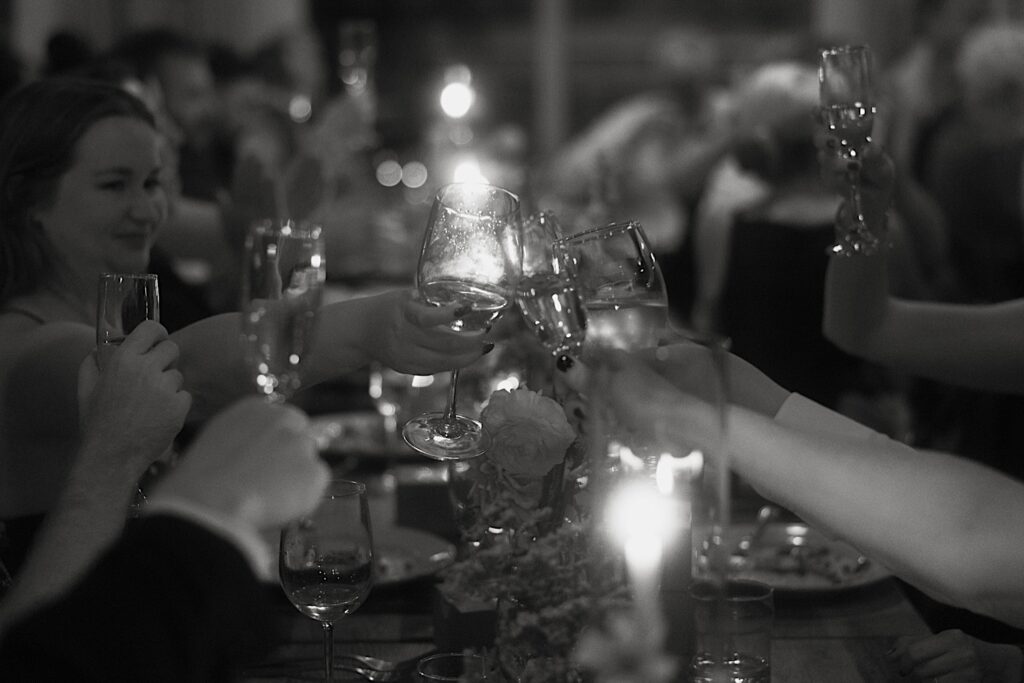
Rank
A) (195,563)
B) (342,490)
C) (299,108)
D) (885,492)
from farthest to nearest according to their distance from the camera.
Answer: (299,108), (342,490), (885,492), (195,563)

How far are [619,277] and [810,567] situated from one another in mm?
695

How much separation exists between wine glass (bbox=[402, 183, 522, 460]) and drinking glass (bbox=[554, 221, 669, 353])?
0.06 metres

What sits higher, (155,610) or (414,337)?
(414,337)

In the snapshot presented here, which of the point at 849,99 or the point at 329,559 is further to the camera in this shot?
the point at 849,99

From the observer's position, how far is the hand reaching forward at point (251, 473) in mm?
934

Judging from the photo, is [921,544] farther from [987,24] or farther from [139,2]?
[139,2]

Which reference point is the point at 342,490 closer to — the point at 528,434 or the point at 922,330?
the point at 528,434

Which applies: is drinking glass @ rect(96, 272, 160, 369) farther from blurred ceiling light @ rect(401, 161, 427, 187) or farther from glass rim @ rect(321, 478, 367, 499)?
blurred ceiling light @ rect(401, 161, 427, 187)

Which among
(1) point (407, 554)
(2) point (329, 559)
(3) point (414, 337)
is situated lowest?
(1) point (407, 554)

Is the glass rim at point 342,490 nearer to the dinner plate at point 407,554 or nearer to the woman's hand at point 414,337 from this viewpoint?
the woman's hand at point 414,337

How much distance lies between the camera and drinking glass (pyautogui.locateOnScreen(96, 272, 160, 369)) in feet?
4.65

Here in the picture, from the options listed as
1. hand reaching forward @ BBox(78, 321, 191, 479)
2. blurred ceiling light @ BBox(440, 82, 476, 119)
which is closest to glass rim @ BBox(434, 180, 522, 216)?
hand reaching forward @ BBox(78, 321, 191, 479)

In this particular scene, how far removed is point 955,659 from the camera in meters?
1.37

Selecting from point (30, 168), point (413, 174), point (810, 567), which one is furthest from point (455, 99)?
point (810, 567)
